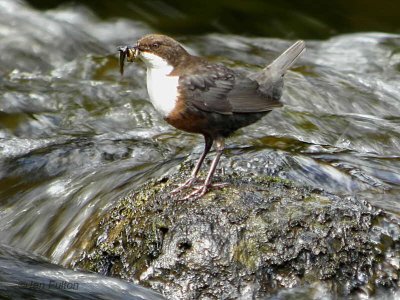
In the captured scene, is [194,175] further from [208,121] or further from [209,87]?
[209,87]

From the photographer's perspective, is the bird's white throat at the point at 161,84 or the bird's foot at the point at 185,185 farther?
the bird's white throat at the point at 161,84

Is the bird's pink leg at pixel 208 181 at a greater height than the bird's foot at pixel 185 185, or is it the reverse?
the bird's pink leg at pixel 208 181

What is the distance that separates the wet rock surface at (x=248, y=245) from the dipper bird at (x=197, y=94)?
0.93 feet

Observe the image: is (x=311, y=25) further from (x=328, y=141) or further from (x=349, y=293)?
(x=349, y=293)

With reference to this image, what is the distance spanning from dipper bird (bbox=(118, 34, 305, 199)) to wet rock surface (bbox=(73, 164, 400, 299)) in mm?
285

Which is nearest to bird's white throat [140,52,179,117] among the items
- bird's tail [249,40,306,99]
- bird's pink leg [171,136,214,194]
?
bird's pink leg [171,136,214,194]

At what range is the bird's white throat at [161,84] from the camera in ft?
15.5

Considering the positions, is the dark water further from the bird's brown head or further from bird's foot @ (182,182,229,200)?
the bird's brown head

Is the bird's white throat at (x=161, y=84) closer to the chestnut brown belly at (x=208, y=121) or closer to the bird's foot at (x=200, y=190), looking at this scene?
the chestnut brown belly at (x=208, y=121)

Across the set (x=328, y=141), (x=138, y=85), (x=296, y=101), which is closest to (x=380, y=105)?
(x=296, y=101)

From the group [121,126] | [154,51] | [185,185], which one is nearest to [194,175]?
[185,185]

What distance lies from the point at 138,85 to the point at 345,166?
3.37 m

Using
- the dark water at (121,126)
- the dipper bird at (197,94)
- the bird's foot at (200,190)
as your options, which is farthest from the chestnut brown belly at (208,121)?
the bird's foot at (200,190)

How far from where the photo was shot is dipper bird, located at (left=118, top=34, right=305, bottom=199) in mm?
4754
